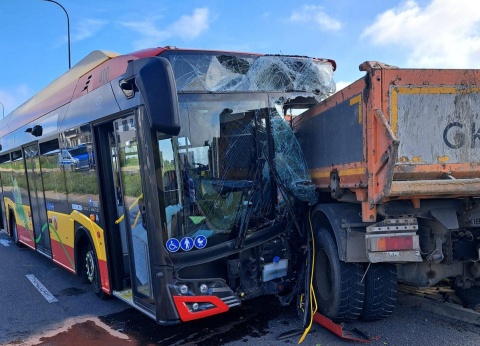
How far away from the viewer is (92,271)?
20.2 ft

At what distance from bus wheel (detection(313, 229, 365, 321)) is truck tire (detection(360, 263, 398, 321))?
100mm

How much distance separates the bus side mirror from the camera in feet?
12.0

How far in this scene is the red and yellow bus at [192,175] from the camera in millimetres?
4164

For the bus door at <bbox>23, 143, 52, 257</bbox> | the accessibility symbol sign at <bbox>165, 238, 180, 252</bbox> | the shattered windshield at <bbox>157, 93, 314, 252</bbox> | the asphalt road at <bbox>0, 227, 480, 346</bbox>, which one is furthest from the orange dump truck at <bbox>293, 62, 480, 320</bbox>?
the bus door at <bbox>23, 143, 52, 257</bbox>

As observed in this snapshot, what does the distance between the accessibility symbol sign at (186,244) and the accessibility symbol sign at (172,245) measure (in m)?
0.04

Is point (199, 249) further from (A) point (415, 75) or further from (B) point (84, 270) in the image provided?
(B) point (84, 270)

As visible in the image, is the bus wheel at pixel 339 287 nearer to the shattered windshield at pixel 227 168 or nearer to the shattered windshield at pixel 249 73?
the shattered windshield at pixel 227 168

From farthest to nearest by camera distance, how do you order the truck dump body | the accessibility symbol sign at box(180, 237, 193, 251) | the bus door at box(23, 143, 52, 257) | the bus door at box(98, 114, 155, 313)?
the bus door at box(23, 143, 52, 257) < the bus door at box(98, 114, 155, 313) < the accessibility symbol sign at box(180, 237, 193, 251) < the truck dump body

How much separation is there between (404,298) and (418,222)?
167 centimetres

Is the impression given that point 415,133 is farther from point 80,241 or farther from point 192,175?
point 80,241

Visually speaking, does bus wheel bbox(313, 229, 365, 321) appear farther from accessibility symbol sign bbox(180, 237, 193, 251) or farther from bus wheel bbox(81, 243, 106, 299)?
bus wheel bbox(81, 243, 106, 299)

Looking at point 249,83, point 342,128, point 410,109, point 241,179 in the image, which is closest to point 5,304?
point 241,179

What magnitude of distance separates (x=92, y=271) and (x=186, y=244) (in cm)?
261

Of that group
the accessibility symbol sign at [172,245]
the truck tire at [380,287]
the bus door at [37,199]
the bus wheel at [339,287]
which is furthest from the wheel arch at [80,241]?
the truck tire at [380,287]
